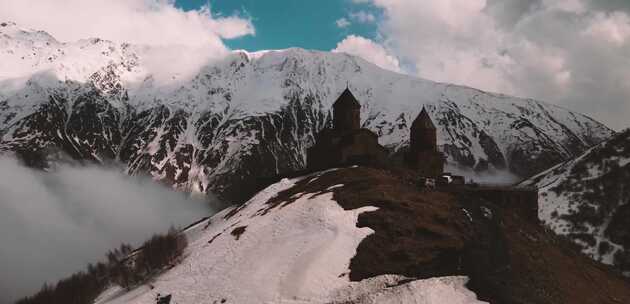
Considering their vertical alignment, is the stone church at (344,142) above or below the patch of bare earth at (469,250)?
above

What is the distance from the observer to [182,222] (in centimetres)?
16012

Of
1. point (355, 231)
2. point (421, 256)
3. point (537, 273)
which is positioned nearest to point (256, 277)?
point (355, 231)

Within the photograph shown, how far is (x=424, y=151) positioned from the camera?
183ft

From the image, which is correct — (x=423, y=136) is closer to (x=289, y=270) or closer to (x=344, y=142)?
(x=344, y=142)

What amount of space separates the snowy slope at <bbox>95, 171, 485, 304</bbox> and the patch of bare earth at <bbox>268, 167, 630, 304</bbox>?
94cm

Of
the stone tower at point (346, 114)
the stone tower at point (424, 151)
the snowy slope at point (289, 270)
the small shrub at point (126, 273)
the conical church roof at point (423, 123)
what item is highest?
the stone tower at point (346, 114)

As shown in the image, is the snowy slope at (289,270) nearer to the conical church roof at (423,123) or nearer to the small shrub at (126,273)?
the small shrub at (126,273)

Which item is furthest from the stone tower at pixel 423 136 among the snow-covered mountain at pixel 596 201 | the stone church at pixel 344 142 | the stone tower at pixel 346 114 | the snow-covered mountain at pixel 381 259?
the snow-covered mountain at pixel 596 201

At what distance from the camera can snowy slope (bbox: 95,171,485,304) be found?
25.4m

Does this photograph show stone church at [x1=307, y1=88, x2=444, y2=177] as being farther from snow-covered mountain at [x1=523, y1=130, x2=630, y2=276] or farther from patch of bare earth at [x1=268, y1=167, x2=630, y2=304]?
snow-covered mountain at [x1=523, y1=130, x2=630, y2=276]

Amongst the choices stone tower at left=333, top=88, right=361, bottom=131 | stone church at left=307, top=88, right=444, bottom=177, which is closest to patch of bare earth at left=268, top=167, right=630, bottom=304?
stone church at left=307, top=88, right=444, bottom=177

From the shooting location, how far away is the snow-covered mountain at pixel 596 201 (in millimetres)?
63562

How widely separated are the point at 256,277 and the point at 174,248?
616 inches

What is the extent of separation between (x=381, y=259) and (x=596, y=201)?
5591cm
